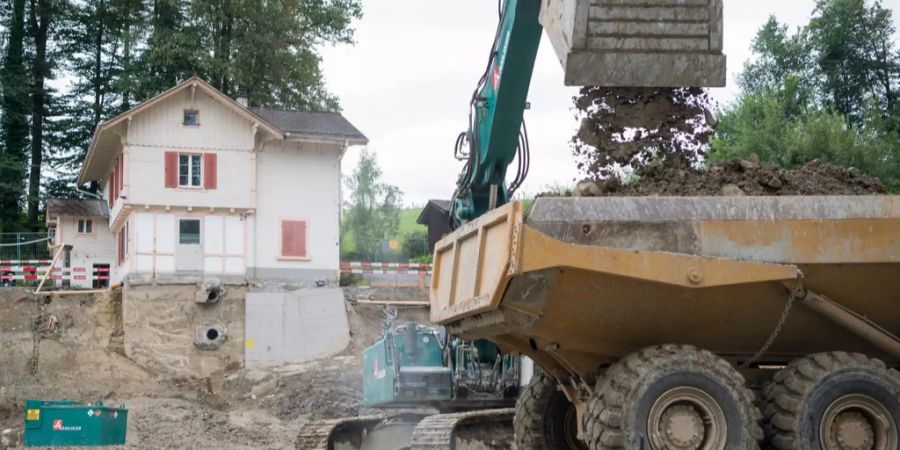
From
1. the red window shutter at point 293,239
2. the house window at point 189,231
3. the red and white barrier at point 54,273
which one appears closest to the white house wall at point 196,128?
the house window at point 189,231

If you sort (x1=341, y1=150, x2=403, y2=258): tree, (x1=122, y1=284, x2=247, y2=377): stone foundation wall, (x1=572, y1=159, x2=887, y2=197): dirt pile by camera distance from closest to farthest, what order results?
(x1=572, y1=159, x2=887, y2=197): dirt pile → (x1=122, y1=284, x2=247, y2=377): stone foundation wall → (x1=341, y1=150, x2=403, y2=258): tree

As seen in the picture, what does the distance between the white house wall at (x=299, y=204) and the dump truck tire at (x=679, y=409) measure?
1305 inches

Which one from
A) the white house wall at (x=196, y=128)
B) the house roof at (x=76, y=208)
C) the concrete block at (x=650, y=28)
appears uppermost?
the white house wall at (x=196, y=128)

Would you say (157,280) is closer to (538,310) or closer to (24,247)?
(24,247)

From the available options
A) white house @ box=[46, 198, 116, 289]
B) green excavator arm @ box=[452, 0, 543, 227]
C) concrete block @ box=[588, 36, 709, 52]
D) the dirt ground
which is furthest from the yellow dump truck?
white house @ box=[46, 198, 116, 289]

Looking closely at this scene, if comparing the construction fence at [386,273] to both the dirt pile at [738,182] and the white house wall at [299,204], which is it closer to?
the white house wall at [299,204]

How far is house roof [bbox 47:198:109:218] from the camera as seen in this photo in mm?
44562

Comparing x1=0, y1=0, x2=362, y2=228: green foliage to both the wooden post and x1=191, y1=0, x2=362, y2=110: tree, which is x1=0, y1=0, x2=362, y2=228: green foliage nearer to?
x1=191, y1=0, x2=362, y2=110: tree

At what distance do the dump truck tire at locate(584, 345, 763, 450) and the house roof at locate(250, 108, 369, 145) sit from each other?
33550 millimetres

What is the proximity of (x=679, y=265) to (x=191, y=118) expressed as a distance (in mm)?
34552

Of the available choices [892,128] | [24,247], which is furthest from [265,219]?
[892,128]

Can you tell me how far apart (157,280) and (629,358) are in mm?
32215

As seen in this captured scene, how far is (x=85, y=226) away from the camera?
45875 millimetres

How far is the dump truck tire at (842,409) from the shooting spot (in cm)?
777
